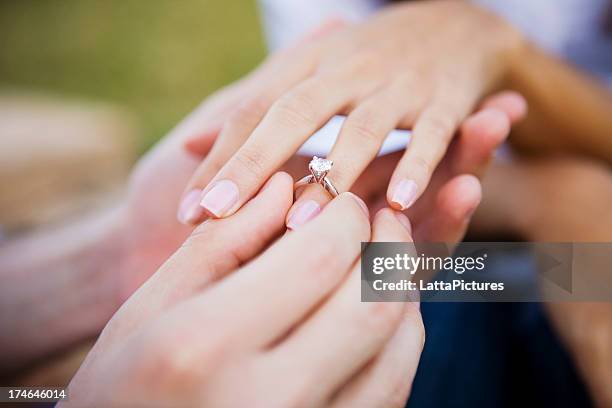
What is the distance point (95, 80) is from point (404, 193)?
3.45m

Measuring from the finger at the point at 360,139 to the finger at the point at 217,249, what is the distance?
3cm

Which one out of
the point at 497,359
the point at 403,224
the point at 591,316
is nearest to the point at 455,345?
the point at 497,359

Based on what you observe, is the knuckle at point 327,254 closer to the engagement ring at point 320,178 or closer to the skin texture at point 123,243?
the engagement ring at point 320,178

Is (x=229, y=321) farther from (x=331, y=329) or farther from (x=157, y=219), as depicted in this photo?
(x=157, y=219)

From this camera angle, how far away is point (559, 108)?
4.19ft

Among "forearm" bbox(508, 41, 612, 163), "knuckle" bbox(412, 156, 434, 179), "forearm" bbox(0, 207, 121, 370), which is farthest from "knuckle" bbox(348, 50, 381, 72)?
"forearm" bbox(0, 207, 121, 370)

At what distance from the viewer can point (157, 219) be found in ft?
4.01

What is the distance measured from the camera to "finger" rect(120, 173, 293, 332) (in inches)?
25.5

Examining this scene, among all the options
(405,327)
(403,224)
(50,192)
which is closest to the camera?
(405,327)

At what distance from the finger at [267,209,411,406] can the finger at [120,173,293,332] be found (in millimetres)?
156

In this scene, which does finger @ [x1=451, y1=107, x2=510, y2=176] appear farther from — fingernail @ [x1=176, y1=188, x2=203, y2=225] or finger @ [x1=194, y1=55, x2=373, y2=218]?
fingernail @ [x1=176, y1=188, x2=203, y2=225]

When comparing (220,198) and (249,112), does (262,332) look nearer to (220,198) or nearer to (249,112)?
(220,198)

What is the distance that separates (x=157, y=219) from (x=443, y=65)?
0.68m

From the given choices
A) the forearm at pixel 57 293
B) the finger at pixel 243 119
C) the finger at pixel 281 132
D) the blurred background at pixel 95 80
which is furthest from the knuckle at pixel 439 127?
the blurred background at pixel 95 80
